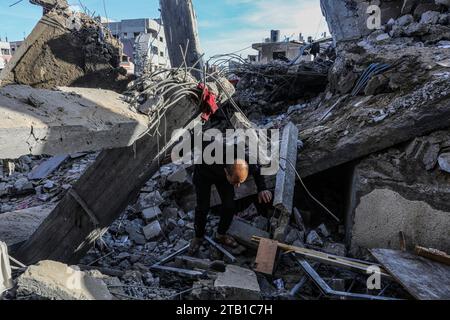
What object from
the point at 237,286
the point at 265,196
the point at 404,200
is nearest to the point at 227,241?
the point at 265,196

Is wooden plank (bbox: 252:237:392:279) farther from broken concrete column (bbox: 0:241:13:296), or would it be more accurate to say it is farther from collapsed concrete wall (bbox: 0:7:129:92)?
collapsed concrete wall (bbox: 0:7:129:92)

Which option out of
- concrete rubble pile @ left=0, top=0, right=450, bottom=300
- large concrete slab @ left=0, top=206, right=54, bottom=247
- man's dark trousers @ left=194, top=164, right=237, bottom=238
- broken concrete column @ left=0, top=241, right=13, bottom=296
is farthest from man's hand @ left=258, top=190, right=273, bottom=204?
large concrete slab @ left=0, top=206, right=54, bottom=247

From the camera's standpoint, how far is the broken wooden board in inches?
114

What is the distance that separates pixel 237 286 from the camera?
3.04m

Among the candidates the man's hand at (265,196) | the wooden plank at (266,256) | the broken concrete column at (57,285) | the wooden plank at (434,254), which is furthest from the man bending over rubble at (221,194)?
the broken concrete column at (57,285)

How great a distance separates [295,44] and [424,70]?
61.7 feet

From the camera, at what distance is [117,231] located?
4980mm

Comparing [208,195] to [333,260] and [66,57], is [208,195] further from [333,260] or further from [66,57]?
[66,57]

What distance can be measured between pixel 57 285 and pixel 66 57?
2649 millimetres

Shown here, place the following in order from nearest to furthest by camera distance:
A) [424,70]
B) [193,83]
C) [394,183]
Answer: [193,83] → [394,183] → [424,70]

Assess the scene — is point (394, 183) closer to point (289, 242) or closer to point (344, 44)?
point (289, 242)

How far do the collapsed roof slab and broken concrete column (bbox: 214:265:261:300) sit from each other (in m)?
1.43
